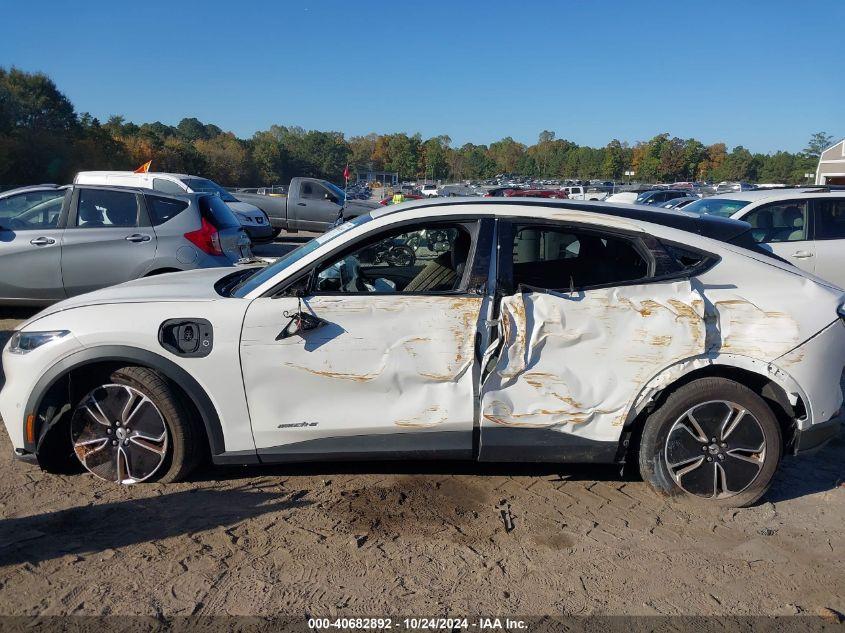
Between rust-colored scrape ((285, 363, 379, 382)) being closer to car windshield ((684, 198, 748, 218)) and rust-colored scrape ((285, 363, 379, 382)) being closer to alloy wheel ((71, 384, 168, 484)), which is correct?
alloy wheel ((71, 384, 168, 484))

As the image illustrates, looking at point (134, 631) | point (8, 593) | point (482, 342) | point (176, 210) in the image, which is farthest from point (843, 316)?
point (176, 210)

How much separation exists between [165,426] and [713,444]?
10.1 feet

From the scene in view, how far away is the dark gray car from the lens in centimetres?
777

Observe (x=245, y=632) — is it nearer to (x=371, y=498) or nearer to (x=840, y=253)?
(x=371, y=498)

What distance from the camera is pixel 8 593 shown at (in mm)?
3016

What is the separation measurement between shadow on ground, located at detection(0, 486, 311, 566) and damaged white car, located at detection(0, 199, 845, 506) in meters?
0.24

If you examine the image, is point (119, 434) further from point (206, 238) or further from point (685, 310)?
point (206, 238)

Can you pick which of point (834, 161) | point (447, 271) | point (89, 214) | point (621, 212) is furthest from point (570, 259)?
point (834, 161)

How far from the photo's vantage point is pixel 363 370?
3.75 meters

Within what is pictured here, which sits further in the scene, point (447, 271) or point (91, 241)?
point (91, 241)

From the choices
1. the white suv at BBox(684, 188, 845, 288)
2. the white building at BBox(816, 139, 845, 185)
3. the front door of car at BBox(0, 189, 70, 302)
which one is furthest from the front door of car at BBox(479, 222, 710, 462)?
the white building at BBox(816, 139, 845, 185)

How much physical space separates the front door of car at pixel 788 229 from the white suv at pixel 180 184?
755cm

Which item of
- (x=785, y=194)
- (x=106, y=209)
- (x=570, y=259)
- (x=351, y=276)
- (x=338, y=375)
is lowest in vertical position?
(x=338, y=375)

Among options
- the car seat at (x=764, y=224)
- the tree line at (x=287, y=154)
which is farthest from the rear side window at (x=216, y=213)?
the tree line at (x=287, y=154)
